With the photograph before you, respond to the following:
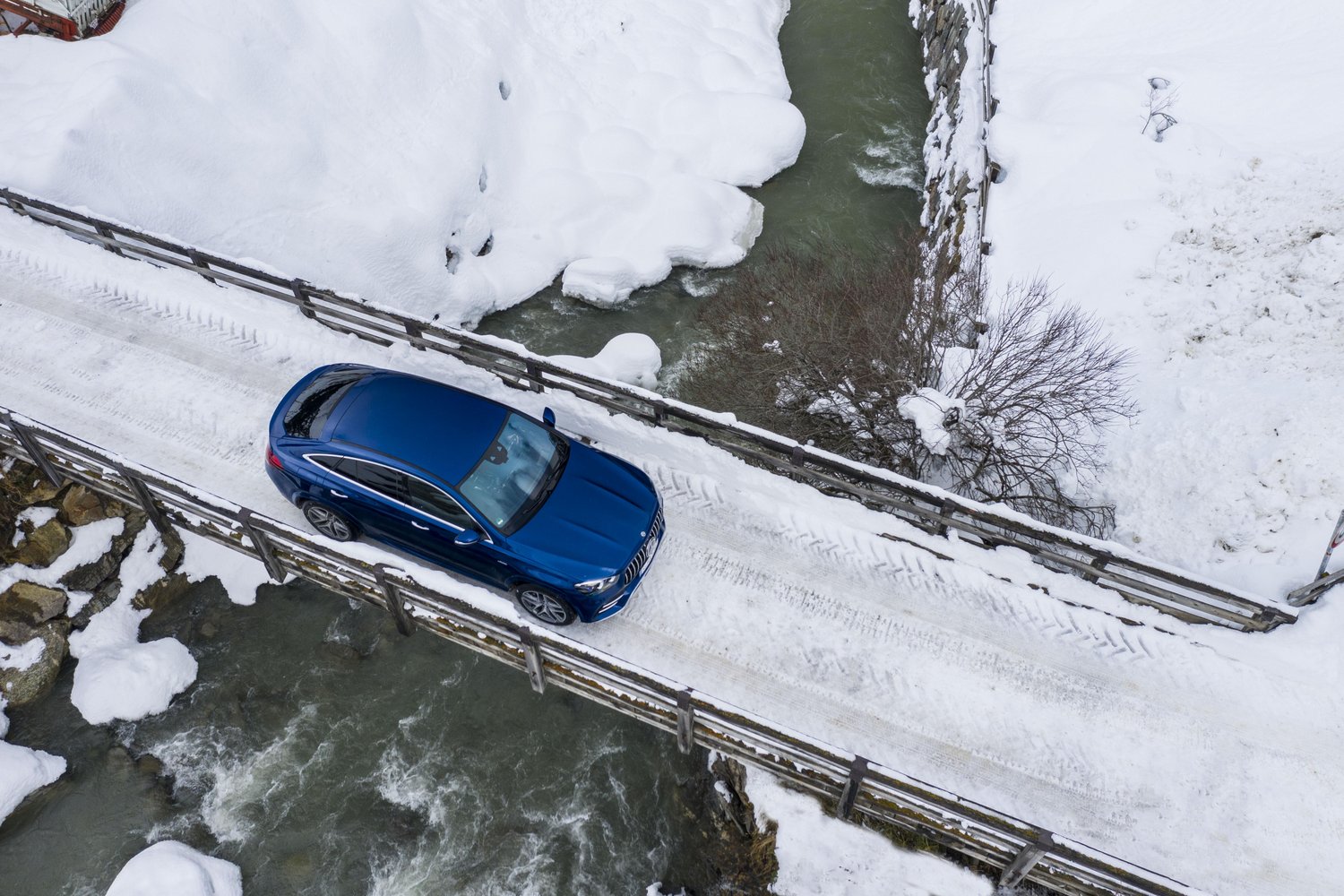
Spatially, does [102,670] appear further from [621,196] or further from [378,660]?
[621,196]

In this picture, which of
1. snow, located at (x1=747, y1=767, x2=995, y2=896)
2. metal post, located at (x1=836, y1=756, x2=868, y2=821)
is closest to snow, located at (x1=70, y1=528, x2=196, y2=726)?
snow, located at (x1=747, y1=767, x2=995, y2=896)

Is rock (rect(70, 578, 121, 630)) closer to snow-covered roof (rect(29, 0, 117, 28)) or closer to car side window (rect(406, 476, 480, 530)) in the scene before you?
car side window (rect(406, 476, 480, 530))

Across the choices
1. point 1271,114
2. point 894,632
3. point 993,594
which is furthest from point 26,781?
point 1271,114

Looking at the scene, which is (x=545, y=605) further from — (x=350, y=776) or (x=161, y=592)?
(x=161, y=592)

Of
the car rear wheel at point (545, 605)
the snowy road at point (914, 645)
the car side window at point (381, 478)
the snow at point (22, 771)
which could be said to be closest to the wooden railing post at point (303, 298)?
the snowy road at point (914, 645)

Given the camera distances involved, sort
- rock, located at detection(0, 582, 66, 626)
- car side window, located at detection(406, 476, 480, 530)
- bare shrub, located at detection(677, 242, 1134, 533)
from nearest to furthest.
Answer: car side window, located at detection(406, 476, 480, 530) → rock, located at detection(0, 582, 66, 626) → bare shrub, located at detection(677, 242, 1134, 533)

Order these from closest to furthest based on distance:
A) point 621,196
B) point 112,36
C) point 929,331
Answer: point 929,331 < point 112,36 < point 621,196

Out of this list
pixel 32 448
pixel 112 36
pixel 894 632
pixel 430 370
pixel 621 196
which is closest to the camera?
pixel 894 632
